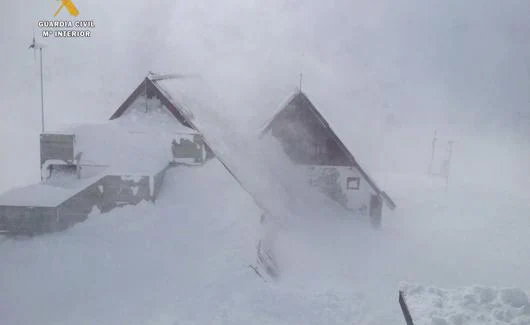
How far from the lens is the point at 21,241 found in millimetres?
12586

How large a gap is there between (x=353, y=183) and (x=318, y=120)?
3.14 metres

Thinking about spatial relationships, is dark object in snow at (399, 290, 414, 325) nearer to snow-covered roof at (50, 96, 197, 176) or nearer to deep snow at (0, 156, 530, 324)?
deep snow at (0, 156, 530, 324)

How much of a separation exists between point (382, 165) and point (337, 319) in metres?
36.3

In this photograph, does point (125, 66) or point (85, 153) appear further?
point (125, 66)

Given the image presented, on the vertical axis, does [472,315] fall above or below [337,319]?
above

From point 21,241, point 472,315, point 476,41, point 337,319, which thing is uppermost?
point 476,41

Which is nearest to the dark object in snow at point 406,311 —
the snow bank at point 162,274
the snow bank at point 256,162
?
the snow bank at point 162,274

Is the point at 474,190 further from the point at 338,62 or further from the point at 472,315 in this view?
the point at 338,62

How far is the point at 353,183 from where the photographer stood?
60.9ft

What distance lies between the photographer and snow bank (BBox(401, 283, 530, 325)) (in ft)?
14.9

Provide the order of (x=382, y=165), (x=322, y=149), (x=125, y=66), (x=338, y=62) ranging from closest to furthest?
(x=322, y=149) → (x=382, y=165) → (x=125, y=66) → (x=338, y=62)

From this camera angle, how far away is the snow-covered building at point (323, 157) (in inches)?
720

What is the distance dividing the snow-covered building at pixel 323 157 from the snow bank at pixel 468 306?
13.4m

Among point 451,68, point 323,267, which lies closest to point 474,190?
point 323,267
